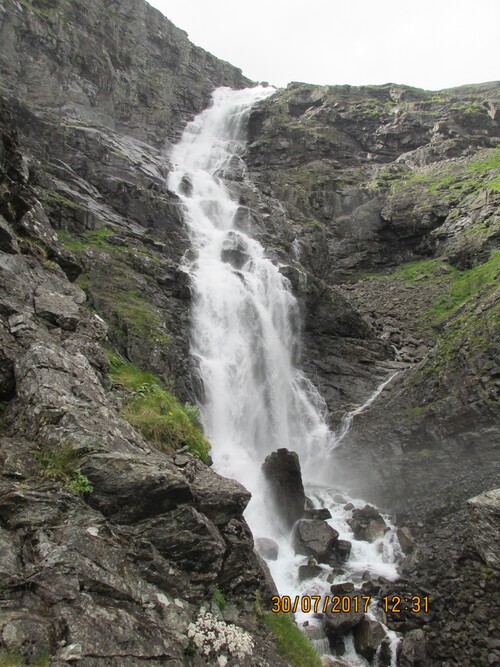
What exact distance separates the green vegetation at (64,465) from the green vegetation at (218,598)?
2599 mm

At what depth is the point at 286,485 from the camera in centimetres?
1728

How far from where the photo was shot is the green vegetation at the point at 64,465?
644cm

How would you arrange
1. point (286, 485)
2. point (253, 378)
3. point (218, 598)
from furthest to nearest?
point (253, 378) < point (286, 485) < point (218, 598)

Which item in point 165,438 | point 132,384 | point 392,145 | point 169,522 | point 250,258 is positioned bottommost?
point 169,522

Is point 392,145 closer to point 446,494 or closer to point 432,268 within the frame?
point 432,268

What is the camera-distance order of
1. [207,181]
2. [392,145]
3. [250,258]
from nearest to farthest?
1. [250,258]
2. [207,181]
3. [392,145]

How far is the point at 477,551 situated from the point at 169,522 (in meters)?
10.5

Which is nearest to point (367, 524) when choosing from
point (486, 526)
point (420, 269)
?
point (486, 526)

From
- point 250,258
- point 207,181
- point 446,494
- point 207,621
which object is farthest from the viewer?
point 207,181

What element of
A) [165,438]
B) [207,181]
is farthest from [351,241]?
[165,438]

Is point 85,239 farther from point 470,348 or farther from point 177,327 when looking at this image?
point 470,348

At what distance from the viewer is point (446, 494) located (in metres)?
16.7

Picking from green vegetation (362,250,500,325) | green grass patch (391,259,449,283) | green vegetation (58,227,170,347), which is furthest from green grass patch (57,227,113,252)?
green grass patch (391,259,449,283)

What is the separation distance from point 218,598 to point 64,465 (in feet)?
10.6
